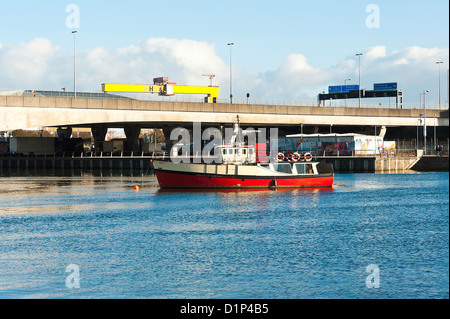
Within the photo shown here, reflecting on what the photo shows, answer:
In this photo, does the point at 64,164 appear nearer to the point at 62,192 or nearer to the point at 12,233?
the point at 62,192

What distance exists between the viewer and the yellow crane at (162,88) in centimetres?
12432

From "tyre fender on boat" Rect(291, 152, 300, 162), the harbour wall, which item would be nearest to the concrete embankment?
the harbour wall

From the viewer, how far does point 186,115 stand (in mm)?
112938

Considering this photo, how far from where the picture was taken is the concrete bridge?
95.2 m

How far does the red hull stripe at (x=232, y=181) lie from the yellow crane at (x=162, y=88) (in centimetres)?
4190

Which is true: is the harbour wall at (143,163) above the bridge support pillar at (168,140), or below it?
below

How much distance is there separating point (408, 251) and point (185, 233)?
647 inches

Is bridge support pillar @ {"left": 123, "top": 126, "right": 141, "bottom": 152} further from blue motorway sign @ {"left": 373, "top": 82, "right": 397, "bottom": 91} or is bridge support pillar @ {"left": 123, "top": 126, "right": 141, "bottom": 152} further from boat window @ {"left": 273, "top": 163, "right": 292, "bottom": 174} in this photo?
blue motorway sign @ {"left": 373, "top": 82, "right": 397, "bottom": 91}

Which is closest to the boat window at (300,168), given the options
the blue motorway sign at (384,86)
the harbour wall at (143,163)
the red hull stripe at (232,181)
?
the red hull stripe at (232,181)

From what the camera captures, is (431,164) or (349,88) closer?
(431,164)

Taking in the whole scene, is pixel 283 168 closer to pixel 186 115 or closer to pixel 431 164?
pixel 186 115

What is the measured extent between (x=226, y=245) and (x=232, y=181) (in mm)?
34684

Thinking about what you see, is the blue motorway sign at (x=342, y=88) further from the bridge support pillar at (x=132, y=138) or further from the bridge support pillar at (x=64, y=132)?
the bridge support pillar at (x=64, y=132)

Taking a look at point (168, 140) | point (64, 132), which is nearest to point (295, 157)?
point (168, 140)
